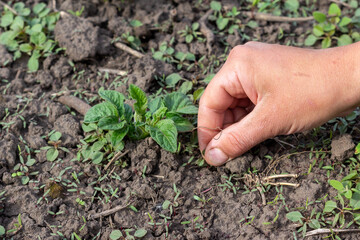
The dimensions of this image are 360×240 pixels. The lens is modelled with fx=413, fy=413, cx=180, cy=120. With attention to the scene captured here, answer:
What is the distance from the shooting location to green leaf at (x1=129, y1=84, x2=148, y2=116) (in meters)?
2.76

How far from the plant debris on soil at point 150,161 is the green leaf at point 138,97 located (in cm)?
26

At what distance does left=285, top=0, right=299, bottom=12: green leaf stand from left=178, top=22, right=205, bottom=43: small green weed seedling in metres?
0.91

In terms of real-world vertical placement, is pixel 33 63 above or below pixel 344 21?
below

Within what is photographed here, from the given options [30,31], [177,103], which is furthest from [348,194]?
[30,31]

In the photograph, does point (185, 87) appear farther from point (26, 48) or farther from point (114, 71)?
point (26, 48)

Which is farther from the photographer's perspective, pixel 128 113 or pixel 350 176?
pixel 128 113

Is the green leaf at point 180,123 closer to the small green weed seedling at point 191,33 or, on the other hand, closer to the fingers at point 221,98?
the fingers at point 221,98

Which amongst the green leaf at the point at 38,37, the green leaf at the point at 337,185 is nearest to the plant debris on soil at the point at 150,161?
the green leaf at the point at 337,185

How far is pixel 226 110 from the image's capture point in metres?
2.95

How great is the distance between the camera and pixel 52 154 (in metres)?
2.89

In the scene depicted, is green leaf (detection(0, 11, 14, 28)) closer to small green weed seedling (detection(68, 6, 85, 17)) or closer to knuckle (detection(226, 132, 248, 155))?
small green weed seedling (detection(68, 6, 85, 17))

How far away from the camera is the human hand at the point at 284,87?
7.89ft

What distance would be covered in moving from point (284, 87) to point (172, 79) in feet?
3.79

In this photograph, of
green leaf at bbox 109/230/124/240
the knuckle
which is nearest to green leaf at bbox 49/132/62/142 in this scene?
green leaf at bbox 109/230/124/240
